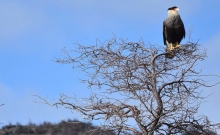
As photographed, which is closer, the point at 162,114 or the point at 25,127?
the point at 162,114

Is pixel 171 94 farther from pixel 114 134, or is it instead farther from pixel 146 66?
pixel 114 134

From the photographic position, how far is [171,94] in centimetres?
638

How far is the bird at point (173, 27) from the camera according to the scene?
9.38m

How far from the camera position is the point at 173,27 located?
30.8ft

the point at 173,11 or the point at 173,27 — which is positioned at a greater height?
the point at 173,11

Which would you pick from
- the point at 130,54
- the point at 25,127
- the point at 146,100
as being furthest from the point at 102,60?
the point at 25,127

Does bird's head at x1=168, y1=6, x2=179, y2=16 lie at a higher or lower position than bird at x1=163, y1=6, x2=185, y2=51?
higher

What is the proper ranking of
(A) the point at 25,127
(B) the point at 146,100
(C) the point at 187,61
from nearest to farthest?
(B) the point at 146,100, (C) the point at 187,61, (A) the point at 25,127

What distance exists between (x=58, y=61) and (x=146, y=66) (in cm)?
A: 114

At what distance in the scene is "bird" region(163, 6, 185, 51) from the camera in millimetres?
9383

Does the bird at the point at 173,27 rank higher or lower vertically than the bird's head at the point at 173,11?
lower

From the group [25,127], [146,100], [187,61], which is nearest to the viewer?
[146,100]

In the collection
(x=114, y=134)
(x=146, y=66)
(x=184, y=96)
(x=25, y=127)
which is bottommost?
(x=114, y=134)

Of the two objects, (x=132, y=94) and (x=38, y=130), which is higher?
(x=38, y=130)
